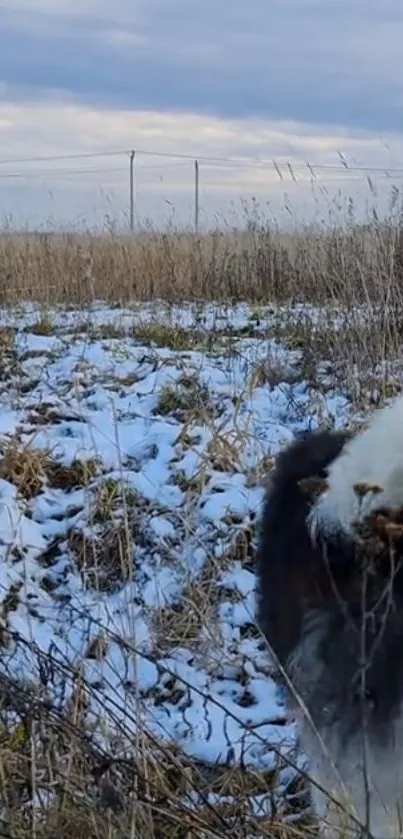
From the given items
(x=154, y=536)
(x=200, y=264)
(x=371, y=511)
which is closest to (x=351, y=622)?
(x=371, y=511)

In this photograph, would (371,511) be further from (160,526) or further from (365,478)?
(160,526)

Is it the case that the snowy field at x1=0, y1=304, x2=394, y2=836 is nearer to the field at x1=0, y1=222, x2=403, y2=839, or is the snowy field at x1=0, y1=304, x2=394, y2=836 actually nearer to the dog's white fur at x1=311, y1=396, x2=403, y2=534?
the field at x1=0, y1=222, x2=403, y2=839

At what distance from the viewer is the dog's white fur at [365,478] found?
2090mm

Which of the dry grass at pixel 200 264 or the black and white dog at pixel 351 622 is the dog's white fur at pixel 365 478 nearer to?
the black and white dog at pixel 351 622

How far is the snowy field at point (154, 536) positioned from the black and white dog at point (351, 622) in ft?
1.58

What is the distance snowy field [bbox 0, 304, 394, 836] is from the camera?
11.6 ft

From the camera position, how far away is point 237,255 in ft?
33.5

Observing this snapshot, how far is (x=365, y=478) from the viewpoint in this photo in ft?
7.02

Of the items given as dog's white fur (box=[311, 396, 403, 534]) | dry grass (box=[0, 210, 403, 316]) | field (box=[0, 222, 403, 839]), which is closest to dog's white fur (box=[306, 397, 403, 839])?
dog's white fur (box=[311, 396, 403, 534])

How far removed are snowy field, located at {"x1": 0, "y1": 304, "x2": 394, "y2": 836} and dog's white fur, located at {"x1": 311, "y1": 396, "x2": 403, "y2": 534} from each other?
0.83m

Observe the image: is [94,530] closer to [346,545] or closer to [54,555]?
[54,555]

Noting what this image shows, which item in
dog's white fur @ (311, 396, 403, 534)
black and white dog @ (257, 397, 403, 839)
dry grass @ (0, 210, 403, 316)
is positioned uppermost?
dry grass @ (0, 210, 403, 316)

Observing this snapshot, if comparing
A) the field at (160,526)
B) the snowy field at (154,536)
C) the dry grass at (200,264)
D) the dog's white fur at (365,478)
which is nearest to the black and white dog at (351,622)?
the dog's white fur at (365,478)

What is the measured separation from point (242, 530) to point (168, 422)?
45.5 inches
